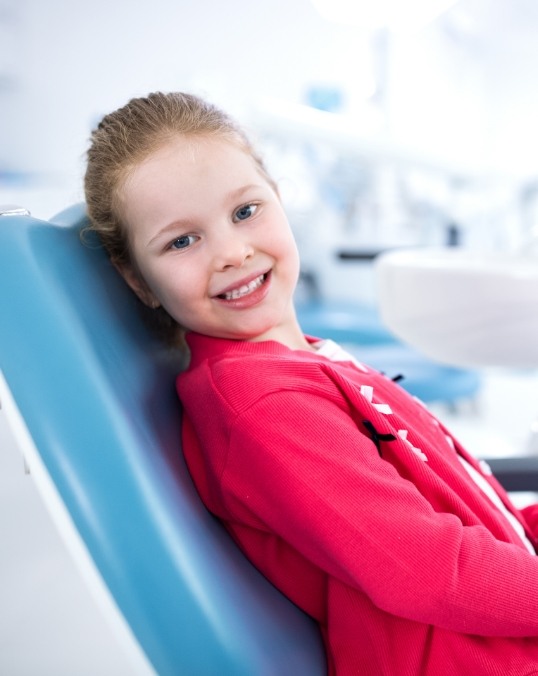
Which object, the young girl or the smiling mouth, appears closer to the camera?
the young girl

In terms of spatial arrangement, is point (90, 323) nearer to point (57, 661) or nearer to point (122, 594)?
point (122, 594)

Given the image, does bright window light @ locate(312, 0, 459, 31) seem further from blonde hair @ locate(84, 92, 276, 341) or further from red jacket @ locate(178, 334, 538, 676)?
red jacket @ locate(178, 334, 538, 676)

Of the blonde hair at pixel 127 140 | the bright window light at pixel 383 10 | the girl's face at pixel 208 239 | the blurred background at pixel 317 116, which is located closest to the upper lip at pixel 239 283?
the girl's face at pixel 208 239

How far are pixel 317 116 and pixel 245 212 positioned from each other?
3.92 ft

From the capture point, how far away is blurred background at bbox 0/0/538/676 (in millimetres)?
1959

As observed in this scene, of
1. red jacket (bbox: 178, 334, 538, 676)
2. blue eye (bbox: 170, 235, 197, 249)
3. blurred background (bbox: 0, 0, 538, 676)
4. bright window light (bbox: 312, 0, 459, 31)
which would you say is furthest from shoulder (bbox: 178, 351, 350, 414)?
bright window light (bbox: 312, 0, 459, 31)

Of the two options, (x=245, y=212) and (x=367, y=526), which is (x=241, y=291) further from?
(x=367, y=526)

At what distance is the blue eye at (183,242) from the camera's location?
2.36 ft

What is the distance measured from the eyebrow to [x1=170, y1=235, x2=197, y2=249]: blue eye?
0.02m

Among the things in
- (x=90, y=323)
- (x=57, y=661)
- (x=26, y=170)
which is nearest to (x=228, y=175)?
(x=90, y=323)

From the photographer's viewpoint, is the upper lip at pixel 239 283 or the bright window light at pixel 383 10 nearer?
the upper lip at pixel 239 283

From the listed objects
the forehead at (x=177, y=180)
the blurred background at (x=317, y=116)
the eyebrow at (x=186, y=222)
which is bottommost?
the blurred background at (x=317, y=116)

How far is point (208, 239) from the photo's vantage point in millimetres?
717

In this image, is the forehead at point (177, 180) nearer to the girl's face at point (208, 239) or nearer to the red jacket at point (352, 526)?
the girl's face at point (208, 239)
